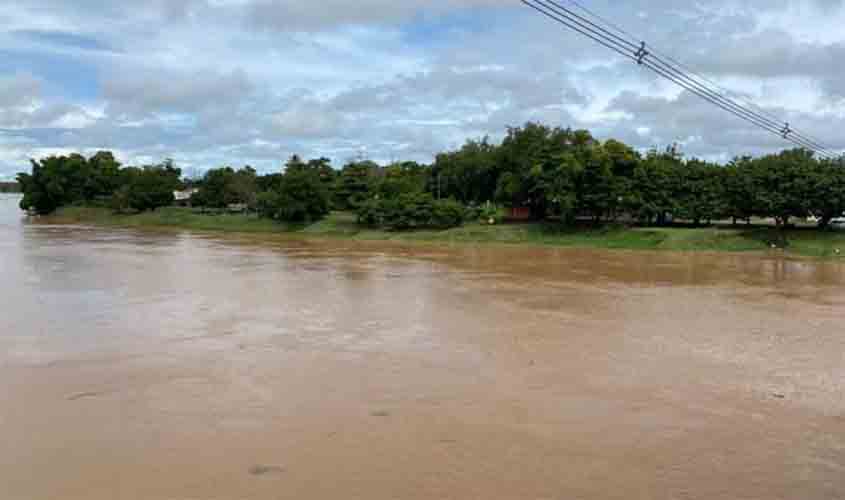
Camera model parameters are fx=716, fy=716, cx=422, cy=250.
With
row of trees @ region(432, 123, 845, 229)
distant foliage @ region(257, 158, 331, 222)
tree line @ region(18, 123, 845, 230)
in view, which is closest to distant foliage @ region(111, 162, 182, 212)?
tree line @ region(18, 123, 845, 230)

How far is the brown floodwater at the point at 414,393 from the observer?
7.48 m

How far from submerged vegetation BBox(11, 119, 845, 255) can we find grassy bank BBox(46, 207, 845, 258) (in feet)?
0.35

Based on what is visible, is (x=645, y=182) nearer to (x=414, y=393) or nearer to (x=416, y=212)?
(x=416, y=212)

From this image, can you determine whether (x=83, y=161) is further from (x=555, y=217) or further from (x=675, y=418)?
(x=675, y=418)

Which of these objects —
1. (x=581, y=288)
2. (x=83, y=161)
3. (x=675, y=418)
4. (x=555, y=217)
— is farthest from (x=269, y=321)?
(x=83, y=161)

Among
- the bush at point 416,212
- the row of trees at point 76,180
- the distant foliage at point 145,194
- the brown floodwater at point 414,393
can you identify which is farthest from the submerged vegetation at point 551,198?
the brown floodwater at point 414,393

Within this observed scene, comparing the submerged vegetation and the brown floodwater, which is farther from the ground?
the submerged vegetation

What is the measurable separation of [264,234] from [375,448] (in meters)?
48.2

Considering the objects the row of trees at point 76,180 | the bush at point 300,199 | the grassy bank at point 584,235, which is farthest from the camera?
the row of trees at point 76,180

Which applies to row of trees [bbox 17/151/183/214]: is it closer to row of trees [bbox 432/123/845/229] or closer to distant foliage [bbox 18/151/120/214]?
distant foliage [bbox 18/151/120/214]

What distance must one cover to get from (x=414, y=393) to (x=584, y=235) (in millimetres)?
36833

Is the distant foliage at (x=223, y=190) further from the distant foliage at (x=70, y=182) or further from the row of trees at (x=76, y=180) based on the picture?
the distant foliage at (x=70, y=182)

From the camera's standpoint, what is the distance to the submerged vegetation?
40.2 metres

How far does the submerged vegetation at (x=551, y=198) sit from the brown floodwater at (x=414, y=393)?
19661mm
